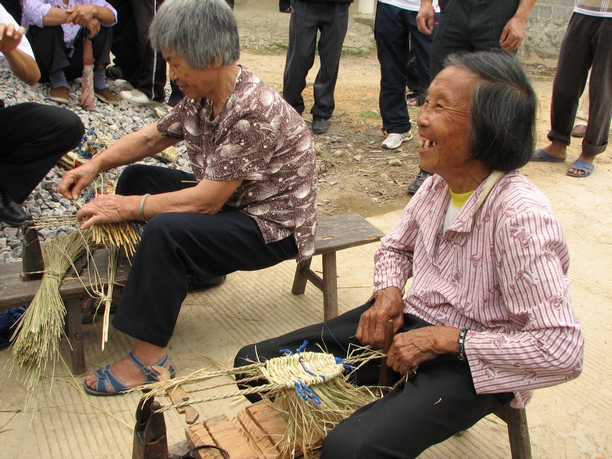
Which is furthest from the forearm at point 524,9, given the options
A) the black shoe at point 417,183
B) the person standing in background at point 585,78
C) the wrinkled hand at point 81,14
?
the wrinkled hand at point 81,14

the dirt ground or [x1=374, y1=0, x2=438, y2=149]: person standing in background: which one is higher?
[x1=374, y1=0, x2=438, y2=149]: person standing in background

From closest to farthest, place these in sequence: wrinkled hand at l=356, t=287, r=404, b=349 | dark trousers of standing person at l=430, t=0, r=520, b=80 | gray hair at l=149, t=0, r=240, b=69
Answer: wrinkled hand at l=356, t=287, r=404, b=349
gray hair at l=149, t=0, r=240, b=69
dark trousers of standing person at l=430, t=0, r=520, b=80

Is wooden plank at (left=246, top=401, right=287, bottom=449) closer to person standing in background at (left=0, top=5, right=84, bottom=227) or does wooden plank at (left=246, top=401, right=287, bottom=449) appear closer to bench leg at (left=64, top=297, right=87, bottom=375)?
bench leg at (left=64, top=297, right=87, bottom=375)

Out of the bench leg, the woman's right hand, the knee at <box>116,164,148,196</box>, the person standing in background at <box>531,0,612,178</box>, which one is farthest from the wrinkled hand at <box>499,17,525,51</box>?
the bench leg

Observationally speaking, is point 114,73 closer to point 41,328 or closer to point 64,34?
point 64,34

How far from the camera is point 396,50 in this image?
5.67 meters

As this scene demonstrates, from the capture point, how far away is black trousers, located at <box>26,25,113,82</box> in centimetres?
516

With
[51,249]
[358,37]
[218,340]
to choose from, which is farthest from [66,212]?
[358,37]

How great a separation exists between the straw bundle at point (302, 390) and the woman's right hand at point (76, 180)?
4.97 feet

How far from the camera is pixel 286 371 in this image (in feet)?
5.79

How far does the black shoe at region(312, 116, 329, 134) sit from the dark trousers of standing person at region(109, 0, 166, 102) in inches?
62.0

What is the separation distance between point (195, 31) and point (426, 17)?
9.19 feet

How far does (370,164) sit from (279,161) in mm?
3185

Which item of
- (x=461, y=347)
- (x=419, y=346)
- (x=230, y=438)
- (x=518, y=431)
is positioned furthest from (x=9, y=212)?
(x=518, y=431)
